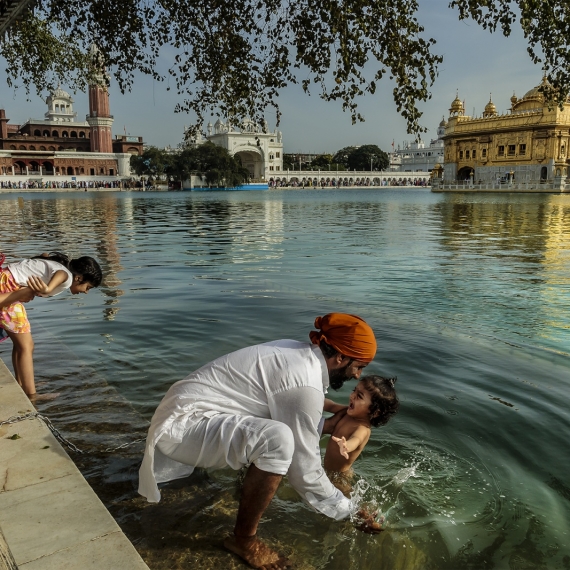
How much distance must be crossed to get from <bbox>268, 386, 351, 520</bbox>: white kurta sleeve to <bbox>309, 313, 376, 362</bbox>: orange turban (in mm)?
221

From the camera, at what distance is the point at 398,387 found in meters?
4.89

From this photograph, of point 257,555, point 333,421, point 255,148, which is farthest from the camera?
point 255,148

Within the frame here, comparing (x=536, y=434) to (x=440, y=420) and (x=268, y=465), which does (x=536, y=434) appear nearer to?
(x=440, y=420)

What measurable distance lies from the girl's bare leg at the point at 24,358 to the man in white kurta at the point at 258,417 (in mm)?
2139

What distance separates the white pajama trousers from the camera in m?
2.29

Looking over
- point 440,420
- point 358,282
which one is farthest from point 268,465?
point 358,282

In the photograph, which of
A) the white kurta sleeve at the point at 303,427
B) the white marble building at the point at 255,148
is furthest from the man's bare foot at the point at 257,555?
the white marble building at the point at 255,148

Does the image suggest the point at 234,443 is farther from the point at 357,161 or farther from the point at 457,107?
the point at 357,161

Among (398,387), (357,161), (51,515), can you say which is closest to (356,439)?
(51,515)

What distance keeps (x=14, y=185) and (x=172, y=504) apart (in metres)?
93.9

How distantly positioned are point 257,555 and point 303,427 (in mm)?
668

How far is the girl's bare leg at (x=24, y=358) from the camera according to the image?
417cm

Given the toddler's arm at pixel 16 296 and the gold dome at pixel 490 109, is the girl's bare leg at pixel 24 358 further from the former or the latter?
the gold dome at pixel 490 109

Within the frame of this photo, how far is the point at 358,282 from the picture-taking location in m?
9.98
